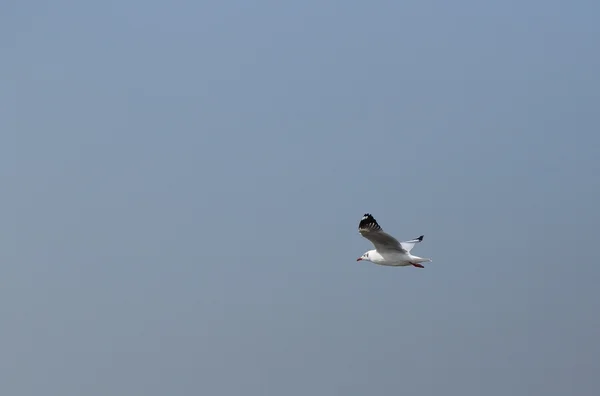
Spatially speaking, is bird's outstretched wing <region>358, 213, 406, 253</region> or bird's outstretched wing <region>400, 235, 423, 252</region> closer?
bird's outstretched wing <region>358, 213, 406, 253</region>

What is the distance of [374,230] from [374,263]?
248cm

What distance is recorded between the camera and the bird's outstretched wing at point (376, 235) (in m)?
26.3

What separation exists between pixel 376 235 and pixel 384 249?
1.20 meters

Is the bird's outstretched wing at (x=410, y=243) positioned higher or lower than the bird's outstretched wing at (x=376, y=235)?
higher

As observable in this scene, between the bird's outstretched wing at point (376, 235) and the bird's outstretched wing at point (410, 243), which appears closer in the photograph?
the bird's outstretched wing at point (376, 235)

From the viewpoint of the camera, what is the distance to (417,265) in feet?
92.7

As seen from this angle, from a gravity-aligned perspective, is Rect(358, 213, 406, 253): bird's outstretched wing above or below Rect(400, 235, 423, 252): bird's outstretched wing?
below

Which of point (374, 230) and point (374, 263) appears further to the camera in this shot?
point (374, 263)

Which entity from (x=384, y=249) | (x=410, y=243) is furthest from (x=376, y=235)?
(x=410, y=243)

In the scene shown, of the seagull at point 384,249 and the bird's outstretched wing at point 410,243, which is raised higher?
the bird's outstretched wing at point 410,243

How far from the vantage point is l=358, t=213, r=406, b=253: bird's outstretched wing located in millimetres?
26312

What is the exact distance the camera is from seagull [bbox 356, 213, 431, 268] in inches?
1039

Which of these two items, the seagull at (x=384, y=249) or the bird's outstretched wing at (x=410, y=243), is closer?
the seagull at (x=384, y=249)

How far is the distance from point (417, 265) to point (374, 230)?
218 cm
